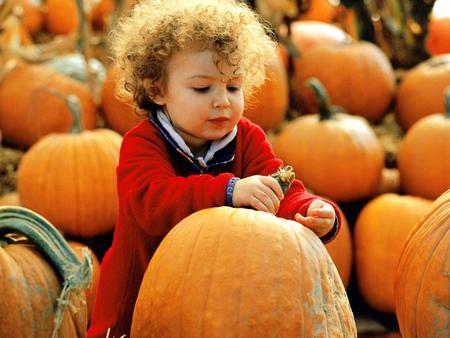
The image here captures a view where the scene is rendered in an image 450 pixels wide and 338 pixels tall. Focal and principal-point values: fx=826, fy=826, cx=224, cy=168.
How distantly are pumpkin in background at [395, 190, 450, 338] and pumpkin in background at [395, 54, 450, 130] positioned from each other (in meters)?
2.47

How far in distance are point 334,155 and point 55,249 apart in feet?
7.12

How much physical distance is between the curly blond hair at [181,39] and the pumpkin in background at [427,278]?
24.0 inches

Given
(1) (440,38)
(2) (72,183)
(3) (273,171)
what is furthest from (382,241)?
(1) (440,38)

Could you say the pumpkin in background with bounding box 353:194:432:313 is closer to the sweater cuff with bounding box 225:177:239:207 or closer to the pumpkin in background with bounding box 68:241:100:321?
the pumpkin in background with bounding box 68:241:100:321

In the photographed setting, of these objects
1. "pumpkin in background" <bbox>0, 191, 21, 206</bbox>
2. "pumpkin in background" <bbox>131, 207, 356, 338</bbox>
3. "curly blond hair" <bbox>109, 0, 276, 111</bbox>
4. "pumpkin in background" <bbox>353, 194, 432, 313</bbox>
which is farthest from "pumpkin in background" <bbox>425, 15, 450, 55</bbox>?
"pumpkin in background" <bbox>131, 207, 356, 338</bbox>

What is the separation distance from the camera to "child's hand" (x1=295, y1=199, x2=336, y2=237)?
1.90m

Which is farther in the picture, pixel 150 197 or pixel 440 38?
pixel 440 38

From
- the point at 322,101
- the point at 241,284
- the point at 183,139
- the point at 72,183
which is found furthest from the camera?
→ the point at 322,101

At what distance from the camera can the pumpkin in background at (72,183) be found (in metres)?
3.52

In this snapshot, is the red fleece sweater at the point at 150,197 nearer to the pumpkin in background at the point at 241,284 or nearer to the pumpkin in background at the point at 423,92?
the pumpkin in background at the point at 241,284

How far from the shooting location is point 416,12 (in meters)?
5.67

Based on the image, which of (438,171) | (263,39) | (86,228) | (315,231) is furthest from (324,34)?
(315,231)

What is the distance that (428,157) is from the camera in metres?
3.72

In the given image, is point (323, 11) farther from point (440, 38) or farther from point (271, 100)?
point (271, 100)
